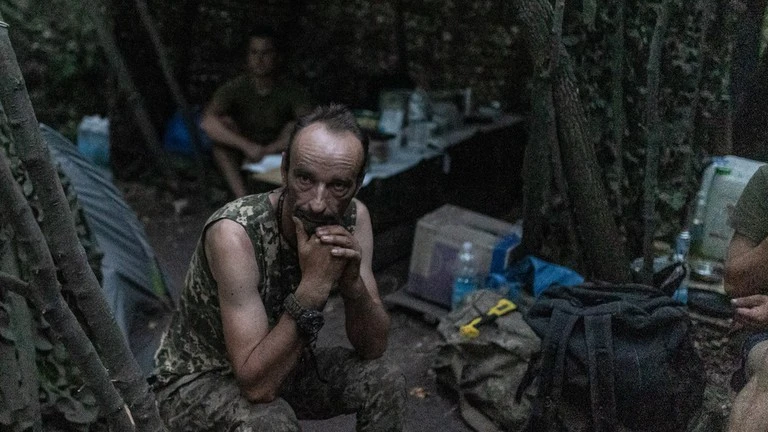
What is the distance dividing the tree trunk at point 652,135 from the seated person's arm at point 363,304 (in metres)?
1.74

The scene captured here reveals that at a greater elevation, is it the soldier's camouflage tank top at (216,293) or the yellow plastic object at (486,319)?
the soldier's camouflage tank top at (216,293)

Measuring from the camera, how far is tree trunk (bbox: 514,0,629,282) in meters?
3.76

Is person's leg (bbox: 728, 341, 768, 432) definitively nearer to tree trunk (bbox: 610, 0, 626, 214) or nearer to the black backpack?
the black backpack

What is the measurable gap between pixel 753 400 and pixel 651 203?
149cm

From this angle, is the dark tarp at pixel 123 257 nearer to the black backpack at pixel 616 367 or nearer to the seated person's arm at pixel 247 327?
the seated person's arm at pixel 247 327

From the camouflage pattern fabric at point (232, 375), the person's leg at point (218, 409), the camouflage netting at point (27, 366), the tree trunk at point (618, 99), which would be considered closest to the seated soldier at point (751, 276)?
the tree trunk at point (618, 99)

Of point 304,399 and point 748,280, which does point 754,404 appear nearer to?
point 748,280

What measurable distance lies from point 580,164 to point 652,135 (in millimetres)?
370

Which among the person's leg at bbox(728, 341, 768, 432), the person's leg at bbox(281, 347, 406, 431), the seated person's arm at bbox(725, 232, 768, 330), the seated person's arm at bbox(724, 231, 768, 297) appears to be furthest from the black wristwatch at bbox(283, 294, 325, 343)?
the seated person's arm at bbox(724, 231, 768, 297)

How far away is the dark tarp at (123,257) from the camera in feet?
14.3

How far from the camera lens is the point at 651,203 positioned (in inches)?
151

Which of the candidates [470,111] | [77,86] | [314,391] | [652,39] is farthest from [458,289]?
[77,86]

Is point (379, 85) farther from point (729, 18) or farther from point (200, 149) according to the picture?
point (729, 18)

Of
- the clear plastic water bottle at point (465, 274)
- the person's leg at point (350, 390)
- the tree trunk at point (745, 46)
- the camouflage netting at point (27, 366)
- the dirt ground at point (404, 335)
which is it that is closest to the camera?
the person's leg at point (350, 390)
